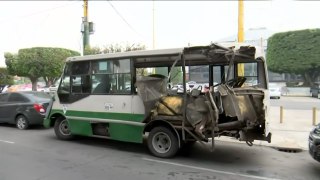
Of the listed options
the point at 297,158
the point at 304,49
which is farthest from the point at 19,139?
the point at 304,49

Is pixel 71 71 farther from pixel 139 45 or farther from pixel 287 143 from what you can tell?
pixel 139 45

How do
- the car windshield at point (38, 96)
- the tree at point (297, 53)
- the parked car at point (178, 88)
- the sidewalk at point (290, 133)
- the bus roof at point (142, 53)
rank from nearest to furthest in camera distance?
1. the bus roof at point (142, 53)
2. the parked car at point (178, 88)
3. the sidewalk at point (290, 133)
4. the car windshield at point (38, 96)
5. the tree at point (297, 53)

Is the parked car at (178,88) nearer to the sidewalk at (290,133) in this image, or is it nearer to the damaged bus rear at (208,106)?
the damaged bus rear at (208,106)

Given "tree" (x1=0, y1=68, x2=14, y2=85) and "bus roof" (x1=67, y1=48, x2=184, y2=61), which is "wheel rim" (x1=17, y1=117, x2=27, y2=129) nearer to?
"bus roof" (x1=67, y1=48, x2=184, y2=61)

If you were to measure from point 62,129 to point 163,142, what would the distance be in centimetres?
382

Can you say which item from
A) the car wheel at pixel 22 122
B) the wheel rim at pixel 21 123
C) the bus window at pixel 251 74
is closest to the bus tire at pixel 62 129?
the car wheel at pixel 22 122

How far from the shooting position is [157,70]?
10.6m

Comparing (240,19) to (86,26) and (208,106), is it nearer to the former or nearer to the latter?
(208,106)

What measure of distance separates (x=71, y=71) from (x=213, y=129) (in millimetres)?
4762

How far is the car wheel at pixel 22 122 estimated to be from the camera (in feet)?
42.9

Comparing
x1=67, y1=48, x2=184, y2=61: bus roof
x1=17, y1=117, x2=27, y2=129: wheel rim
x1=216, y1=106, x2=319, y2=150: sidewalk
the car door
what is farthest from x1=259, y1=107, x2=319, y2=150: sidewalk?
the car door

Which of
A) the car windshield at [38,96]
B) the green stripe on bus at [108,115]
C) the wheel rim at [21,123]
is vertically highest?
the car windshield at [38,96]

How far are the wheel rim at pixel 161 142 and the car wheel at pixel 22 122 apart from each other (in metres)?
6.52

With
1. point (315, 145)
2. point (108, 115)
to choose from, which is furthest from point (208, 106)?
point (108, 115)
